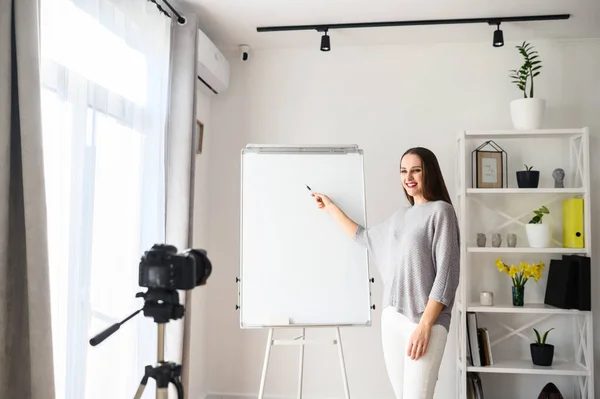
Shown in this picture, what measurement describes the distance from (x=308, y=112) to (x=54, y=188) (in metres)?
1.88

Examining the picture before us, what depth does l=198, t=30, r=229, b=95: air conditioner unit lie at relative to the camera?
2.67 m

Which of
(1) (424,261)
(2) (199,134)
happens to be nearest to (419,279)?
(1) (424,261)

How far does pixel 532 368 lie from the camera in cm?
268

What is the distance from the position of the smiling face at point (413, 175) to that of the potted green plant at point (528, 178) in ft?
3.39

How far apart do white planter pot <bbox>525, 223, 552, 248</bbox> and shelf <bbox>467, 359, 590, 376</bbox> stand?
2.16 ft

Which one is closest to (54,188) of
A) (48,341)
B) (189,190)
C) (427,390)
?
(48,341)

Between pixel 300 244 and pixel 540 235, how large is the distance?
54.0 inches

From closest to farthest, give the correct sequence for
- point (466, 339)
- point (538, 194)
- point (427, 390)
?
point (427, 390) → point (466, 339) → point (538, 194)

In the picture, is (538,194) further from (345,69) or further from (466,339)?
(345,69)

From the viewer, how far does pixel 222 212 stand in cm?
318

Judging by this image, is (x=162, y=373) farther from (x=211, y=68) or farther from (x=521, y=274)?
(x=521, y=274)

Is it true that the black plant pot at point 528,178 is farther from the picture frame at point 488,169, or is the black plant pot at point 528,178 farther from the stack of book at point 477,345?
the stack of book at point 477,345

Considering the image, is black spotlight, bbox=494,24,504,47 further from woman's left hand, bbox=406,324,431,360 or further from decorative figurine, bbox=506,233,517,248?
woman's left hand, bbox=406,324,431,360

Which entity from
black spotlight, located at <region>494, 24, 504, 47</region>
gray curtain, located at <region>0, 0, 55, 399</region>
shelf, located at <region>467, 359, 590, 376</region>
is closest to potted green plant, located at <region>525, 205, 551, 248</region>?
shelf, located at <region>467, 359, 590, 376</region>
